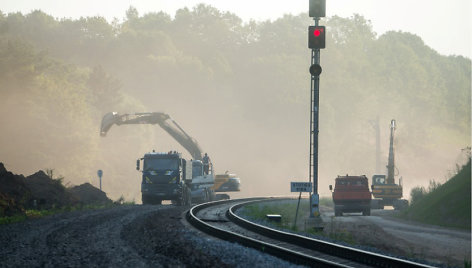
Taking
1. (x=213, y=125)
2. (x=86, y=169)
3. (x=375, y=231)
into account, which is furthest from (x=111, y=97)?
(x=375, y=231)

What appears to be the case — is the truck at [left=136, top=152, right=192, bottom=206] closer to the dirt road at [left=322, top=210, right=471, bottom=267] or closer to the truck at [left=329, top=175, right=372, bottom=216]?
the truck at [left=329, top=175, right=372, bottom=216]

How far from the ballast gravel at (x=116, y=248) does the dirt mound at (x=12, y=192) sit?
17.8ft

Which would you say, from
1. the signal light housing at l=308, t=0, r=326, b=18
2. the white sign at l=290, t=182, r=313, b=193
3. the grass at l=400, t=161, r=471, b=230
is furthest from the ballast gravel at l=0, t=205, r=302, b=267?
the grass at l=400, t=161, r=471, b=230

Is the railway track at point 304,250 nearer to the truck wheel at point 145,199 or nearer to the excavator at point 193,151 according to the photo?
the truck wheel at point 145,199

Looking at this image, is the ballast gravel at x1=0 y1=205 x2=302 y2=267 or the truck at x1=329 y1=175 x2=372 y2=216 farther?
the truck at x1=329 y1=175 x2=372 y2=216

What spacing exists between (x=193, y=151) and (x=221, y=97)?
63008 millimetres

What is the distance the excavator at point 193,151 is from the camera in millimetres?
42531

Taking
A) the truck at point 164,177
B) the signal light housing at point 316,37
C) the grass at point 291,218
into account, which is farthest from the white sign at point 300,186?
the truck at point 164,177

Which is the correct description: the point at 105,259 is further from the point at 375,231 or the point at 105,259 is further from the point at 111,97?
the point at 111,97

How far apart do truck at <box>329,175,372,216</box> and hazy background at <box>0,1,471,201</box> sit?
32.7 m

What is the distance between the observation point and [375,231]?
24.2 metres

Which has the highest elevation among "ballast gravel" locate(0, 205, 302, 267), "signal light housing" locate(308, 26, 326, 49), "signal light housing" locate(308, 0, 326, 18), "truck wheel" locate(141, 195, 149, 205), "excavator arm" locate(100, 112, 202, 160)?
"signal light housing" locate(308, 0, 326, 18)

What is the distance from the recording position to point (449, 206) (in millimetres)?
29688

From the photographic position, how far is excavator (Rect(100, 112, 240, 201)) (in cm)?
4253
